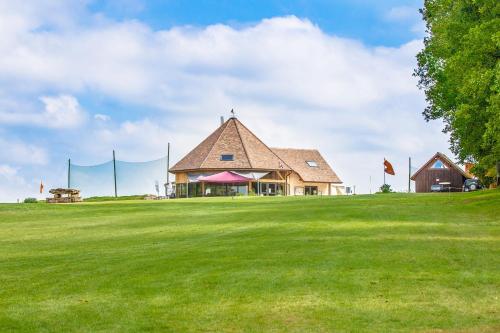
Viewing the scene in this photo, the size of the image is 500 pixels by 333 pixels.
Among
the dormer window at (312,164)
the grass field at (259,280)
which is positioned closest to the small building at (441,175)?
the dormer window at (312,164)

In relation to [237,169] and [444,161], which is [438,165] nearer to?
[444,161]

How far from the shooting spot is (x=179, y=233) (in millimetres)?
23016

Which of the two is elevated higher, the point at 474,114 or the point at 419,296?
the point at 474,114

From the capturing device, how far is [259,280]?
1228cm

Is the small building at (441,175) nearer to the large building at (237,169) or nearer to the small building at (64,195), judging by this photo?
the large building at (237,169)

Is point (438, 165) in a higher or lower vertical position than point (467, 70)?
lower

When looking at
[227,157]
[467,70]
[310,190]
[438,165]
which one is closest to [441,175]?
[438,165]

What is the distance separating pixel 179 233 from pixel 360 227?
6.02m

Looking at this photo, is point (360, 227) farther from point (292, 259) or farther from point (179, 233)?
point (292, 259)

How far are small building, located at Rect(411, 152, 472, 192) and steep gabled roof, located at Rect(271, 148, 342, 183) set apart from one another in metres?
12.1

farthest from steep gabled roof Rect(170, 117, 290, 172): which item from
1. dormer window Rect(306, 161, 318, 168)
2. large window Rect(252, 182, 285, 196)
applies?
dormer window Rect(306, 161, 318, 168)

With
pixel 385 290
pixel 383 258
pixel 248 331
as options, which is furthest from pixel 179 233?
pixel 248 331

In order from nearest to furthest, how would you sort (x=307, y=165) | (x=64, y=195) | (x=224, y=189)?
1. (x=64, y=195)
2. (x=224, y=189)
3. (x=307, y=165)

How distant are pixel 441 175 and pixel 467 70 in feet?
204
